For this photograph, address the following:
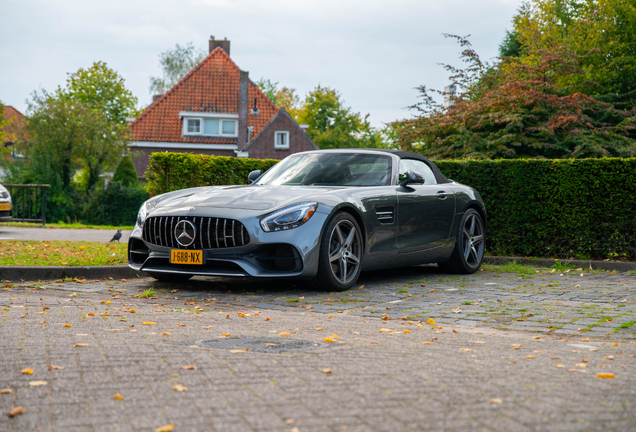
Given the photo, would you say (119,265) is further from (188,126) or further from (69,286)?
(188,126)

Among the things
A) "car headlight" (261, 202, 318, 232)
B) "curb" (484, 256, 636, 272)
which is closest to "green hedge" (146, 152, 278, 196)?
"curb" (484, 256, 636, 272)

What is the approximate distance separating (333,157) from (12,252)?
4704 millimetres

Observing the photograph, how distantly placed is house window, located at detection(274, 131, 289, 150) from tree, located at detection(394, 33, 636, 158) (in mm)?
28183

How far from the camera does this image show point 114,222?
3003cm

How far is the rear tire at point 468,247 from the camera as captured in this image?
9.16 m

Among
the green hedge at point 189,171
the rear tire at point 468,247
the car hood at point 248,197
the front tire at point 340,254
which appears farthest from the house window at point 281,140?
the front tire at point 340,254

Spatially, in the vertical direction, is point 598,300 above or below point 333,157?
below

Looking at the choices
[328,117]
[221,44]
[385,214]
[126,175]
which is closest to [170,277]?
[385,214]

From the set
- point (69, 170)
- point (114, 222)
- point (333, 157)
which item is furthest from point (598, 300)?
point (69, 170)

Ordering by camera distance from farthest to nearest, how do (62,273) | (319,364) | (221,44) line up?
(221,44) < (62,273) < (319,364)

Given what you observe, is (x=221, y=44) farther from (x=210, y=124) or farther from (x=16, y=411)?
(x=16, y=411)

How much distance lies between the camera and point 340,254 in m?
7.17

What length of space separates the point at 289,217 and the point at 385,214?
1.47 metres

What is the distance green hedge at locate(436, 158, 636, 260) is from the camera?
10.1 meters
